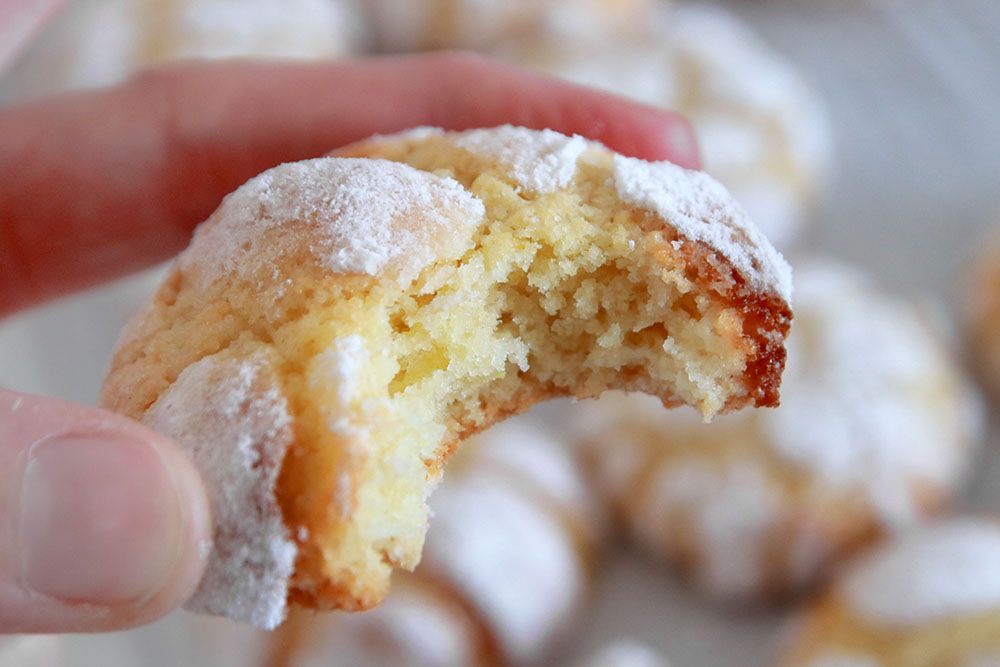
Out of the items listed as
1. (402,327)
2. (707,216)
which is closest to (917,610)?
(707,216)

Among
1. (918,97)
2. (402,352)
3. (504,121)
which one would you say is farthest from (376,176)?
(918,97)

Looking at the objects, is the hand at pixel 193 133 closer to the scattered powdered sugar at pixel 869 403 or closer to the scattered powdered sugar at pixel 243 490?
the scattered powdered sugar at pixel 243 490

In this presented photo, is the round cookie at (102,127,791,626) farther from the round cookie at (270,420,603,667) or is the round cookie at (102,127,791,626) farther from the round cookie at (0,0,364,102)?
the round cookie at (0,0,364,102)

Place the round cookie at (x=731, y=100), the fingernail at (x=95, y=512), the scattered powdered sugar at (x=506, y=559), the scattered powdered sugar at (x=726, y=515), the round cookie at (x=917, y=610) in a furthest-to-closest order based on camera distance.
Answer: the round cookie at (x=731, y=100), the scattered powdered sugar at (x=726, y=515), the scattered powdered sugar at (x=506, y=559), the round cookie at (x=917, y=610), the fingernail at (x=95, y=512)

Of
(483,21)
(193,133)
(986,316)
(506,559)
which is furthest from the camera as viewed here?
(483,21)

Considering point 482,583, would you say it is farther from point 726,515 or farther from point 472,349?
point 472,349

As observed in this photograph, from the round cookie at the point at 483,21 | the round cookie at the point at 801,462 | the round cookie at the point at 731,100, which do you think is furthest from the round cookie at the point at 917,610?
the round cookie at the point at 483,21
